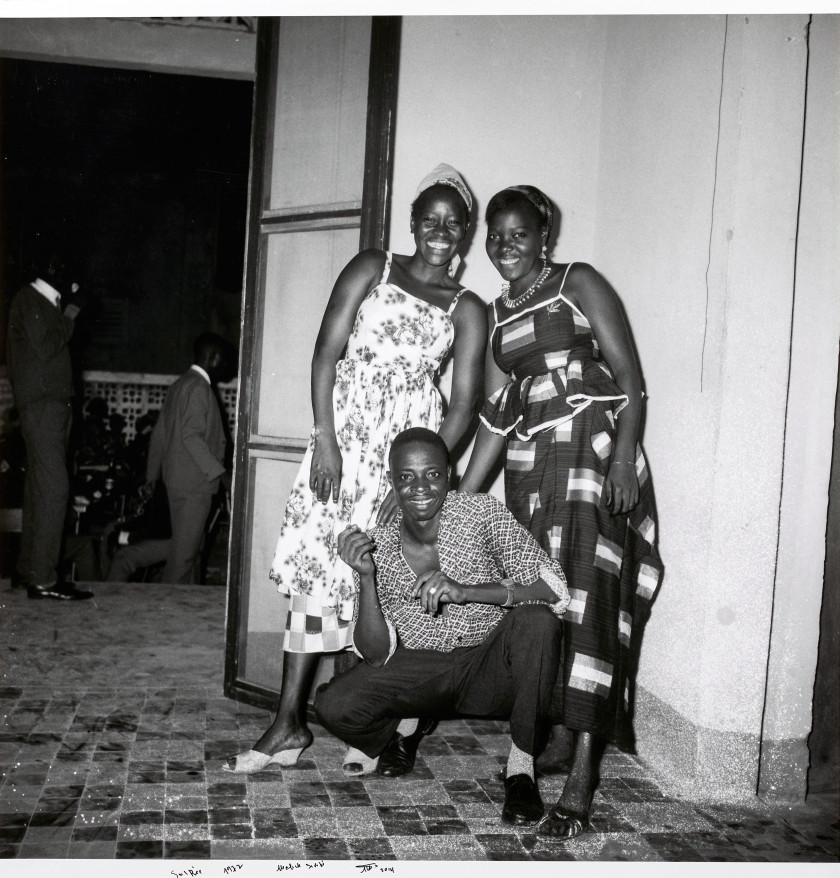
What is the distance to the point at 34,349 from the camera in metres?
5.18

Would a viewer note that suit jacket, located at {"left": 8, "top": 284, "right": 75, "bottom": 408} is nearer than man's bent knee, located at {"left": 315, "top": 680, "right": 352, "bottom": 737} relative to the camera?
No

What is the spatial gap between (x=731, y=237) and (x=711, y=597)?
47.2 inches

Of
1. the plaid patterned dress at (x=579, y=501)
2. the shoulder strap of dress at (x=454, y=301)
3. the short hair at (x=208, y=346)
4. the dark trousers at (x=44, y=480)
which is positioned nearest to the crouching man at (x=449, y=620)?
the plaid patterned dress at (x=579, y=501)

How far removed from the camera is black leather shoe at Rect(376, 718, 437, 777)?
3.16m

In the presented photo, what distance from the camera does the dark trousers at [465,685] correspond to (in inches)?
109

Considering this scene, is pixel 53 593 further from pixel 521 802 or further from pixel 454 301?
pixel 521 802

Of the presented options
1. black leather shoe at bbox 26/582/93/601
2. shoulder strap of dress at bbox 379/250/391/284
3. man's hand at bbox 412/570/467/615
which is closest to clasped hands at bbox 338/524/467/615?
man's hand at bbox 412/570/467/615

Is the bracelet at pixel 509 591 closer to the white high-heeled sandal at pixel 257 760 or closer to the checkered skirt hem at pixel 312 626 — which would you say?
the checkered skirt hem at pixel 312 626

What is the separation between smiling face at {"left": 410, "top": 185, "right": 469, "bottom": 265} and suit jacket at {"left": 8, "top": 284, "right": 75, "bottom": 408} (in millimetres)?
2873

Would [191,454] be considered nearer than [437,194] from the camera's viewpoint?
No

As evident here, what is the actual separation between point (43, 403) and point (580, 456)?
348cm

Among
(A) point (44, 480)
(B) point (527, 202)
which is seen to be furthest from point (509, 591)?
(A) point (44, 480)

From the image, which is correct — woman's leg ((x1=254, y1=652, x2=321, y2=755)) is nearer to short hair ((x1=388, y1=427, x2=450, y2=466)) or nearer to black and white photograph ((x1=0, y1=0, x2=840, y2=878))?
black and white photograph ((x1=0, y1=0, x2=840, y2=878))

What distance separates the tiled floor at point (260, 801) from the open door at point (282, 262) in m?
0.49
